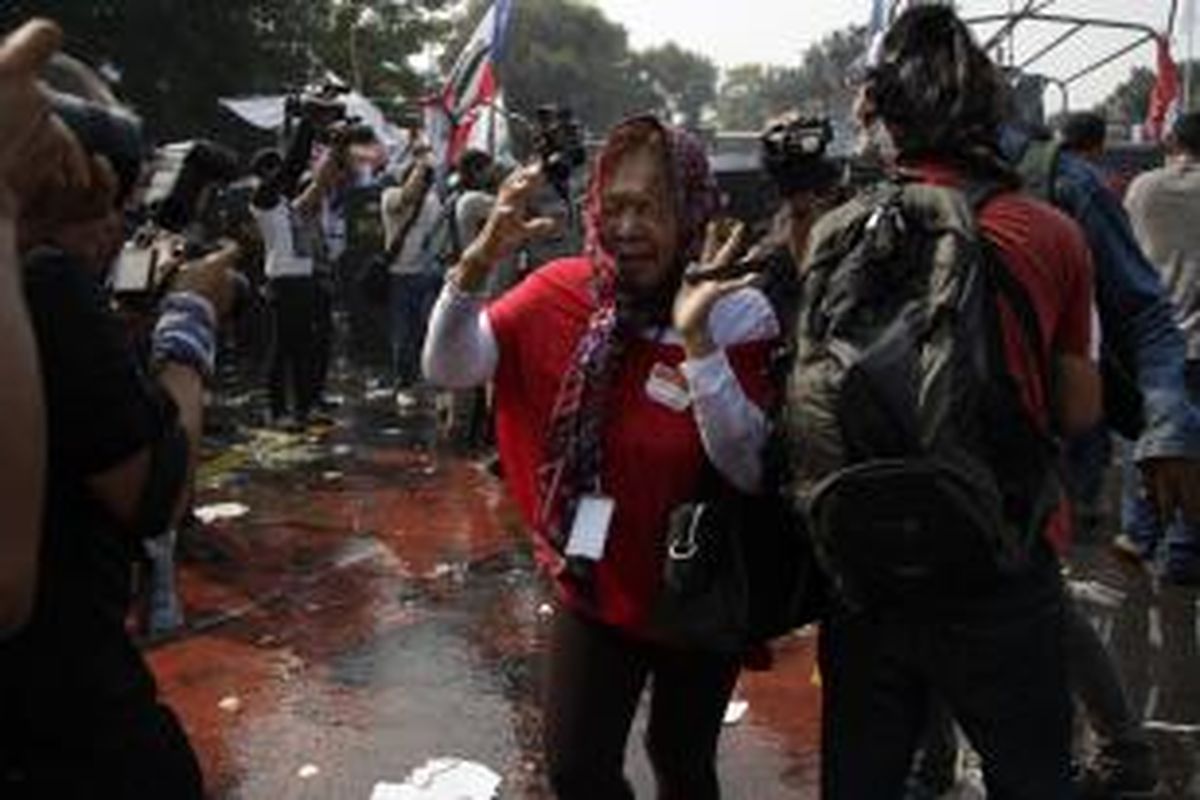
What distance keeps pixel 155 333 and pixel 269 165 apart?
25.6 feet

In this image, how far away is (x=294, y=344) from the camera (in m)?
10.9

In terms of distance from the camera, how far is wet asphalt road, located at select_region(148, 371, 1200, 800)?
16.4 feet

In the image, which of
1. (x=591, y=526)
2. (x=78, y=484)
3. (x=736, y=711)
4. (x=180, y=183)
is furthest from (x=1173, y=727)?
(x=78, y=484)

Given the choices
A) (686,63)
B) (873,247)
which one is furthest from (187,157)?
(686,63)

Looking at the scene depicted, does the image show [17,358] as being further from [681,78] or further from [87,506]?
[681,78]

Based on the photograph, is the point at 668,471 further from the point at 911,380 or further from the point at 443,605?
the point at 443,605

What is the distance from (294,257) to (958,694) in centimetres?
832

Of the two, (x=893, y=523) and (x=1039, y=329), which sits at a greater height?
(x=1039, y=329)

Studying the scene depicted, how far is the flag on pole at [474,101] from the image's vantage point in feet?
50.4

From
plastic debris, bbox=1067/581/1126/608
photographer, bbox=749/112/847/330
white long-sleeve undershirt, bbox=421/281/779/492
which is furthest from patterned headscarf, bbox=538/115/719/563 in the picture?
plastic debris, bbox=1067/581/1126/608

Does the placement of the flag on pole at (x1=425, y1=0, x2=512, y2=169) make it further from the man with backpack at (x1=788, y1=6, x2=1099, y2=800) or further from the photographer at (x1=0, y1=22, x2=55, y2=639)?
the photographer at (x1=0, y1=22, x2=55, y2=639)

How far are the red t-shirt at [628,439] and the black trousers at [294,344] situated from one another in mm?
7494

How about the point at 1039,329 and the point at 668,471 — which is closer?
the point at 1039,329

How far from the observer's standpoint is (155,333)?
8.29 feet
